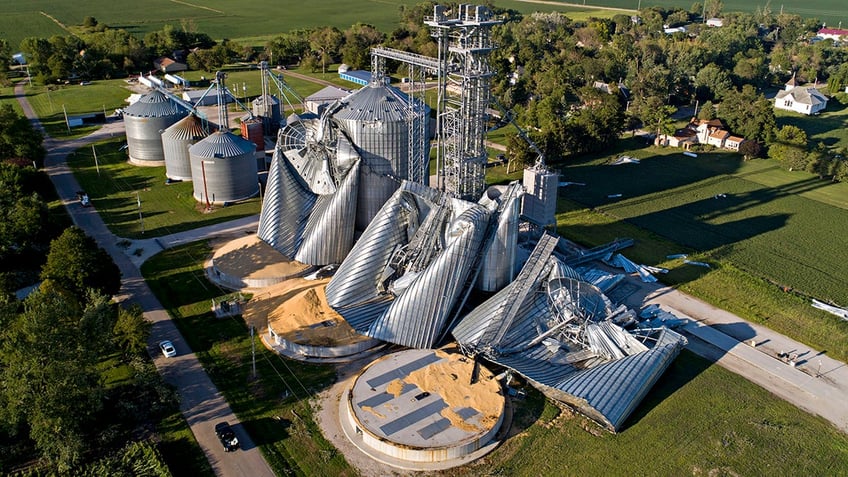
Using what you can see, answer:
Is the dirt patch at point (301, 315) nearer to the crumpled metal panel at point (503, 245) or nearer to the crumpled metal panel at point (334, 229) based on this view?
the crumpled metal panel at point (334, 229)

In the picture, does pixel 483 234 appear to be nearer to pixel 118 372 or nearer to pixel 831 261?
pixel 118 372

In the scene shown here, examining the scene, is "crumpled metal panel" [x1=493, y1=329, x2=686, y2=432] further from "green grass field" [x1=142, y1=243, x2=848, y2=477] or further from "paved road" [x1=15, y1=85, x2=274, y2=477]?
"paved road" [x1=15, y1=85, x2=274, y2=477]

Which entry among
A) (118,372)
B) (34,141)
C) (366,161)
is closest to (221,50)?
(34,141)

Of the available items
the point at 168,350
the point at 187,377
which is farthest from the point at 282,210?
the point at 187,377

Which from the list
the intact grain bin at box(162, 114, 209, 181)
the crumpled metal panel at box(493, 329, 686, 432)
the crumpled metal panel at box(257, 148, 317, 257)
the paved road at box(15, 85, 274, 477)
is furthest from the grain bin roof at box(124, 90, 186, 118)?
the crumpled metal panel at box(493, 329, 686, 432)

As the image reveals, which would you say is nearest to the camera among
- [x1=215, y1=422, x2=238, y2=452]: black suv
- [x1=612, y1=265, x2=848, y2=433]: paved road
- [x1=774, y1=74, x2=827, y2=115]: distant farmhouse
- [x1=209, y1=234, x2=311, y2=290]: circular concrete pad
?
[x1=215, y1=422, x2=238, y2=452]: black suv

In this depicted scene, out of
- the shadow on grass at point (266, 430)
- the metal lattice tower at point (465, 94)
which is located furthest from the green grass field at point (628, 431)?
the metal lattice tower at point (465, 94)
